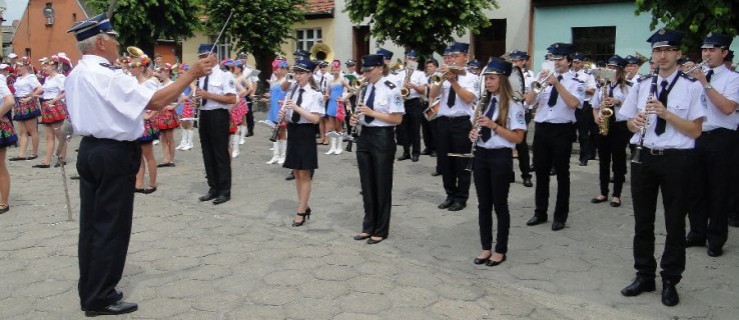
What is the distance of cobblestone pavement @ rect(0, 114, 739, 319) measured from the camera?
5.03 meters

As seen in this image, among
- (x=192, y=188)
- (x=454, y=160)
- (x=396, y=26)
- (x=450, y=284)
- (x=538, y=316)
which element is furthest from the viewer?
(x=396, y=26)

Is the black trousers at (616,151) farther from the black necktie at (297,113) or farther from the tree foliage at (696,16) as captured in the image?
the black necktie at (297,113)

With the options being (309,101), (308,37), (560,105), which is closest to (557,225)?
(560,105)

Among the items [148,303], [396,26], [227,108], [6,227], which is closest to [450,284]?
[148,303]

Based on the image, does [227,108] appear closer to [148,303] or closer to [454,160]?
[454,160]

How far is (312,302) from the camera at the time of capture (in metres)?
5.10

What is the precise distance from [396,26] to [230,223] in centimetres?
907

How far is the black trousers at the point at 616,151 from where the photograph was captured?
8.66m

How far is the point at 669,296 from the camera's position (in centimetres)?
513

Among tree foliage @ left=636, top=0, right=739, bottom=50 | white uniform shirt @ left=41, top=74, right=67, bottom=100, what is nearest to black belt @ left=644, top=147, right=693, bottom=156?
tree foliage @ left=636, top=0, right=739, bottom=50

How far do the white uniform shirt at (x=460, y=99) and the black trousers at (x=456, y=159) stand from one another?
83 mm

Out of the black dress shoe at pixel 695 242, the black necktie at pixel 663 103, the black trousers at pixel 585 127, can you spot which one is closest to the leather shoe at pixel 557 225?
the black dress shoe at pixel 695 242

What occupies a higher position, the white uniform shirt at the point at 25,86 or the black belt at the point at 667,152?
the white uniform shirt at the point at 25,86

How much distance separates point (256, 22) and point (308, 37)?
14.9ft
